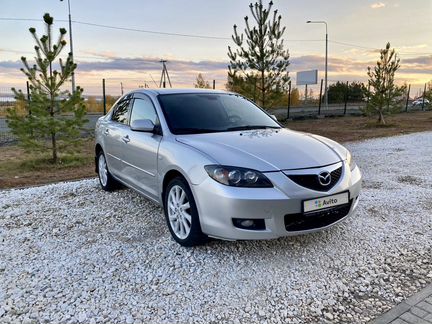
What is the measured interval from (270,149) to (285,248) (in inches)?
40.1

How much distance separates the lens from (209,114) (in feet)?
15.0

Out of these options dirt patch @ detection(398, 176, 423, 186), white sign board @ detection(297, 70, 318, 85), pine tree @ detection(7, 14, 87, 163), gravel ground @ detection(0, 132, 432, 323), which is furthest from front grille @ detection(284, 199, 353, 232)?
white sign board @ detection(297, 70, 318, 85)

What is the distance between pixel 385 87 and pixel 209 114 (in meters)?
17.5

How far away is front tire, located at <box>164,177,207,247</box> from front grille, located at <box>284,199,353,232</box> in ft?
2.78

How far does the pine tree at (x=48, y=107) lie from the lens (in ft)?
30.6

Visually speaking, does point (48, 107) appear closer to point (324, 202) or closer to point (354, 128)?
point (324, 202)

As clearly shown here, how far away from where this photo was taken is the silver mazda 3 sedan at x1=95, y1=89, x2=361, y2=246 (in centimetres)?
329

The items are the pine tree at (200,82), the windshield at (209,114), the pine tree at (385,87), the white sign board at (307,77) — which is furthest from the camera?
the white sign board at (307,77)

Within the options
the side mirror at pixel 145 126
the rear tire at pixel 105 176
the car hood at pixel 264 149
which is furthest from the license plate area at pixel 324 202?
the rear tire at pixel 105 176

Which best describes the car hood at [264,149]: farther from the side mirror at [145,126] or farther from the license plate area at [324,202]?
the side mirror at [145,126]

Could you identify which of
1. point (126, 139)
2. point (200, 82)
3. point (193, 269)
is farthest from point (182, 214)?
point (200, 82)

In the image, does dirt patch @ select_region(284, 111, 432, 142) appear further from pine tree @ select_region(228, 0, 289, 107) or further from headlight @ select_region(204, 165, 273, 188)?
headlight @ select_region(204, 165, 273, 188)

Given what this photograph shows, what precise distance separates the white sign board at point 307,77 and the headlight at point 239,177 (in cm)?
4286

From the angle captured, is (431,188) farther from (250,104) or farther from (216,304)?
(216,304)
